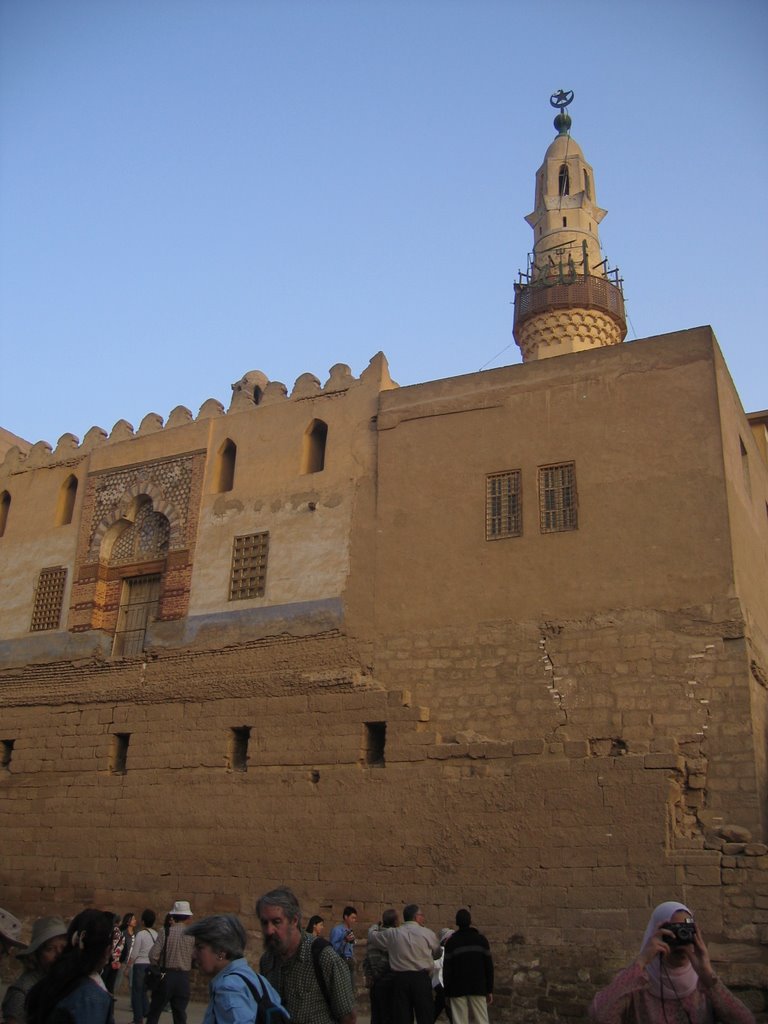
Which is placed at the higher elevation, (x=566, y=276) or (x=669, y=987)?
(x=566, y=276)

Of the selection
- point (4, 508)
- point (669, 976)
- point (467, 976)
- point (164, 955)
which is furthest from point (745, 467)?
point (4, 508)

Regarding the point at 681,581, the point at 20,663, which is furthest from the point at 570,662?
the point at 20,663

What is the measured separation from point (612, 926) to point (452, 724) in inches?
123

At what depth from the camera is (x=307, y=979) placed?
504 centimetres

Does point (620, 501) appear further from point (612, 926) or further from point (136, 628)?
point (136, 628)

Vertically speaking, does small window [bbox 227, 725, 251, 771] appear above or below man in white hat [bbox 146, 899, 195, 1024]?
above

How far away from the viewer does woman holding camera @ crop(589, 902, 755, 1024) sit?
381 cm

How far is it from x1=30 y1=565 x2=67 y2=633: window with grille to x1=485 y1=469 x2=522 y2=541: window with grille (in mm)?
7845

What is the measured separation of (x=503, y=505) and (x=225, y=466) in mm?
5196

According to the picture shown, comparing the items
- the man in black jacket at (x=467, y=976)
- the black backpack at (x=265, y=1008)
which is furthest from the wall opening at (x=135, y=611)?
the black backpack at (x=265, y=1008)

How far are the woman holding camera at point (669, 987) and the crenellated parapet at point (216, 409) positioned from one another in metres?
12.2

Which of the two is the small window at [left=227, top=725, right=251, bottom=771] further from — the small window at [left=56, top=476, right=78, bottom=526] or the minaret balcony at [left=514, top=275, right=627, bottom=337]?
the minaret balcony at [left=514, top=275, right=627, bottom=337]

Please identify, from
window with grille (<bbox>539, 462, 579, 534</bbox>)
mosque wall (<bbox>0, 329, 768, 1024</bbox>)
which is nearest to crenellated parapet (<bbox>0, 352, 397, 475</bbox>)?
mosque wall (<bbox>0, 329, 768, 1024</bbox>)

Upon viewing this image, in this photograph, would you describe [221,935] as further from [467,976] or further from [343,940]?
[343,940]
